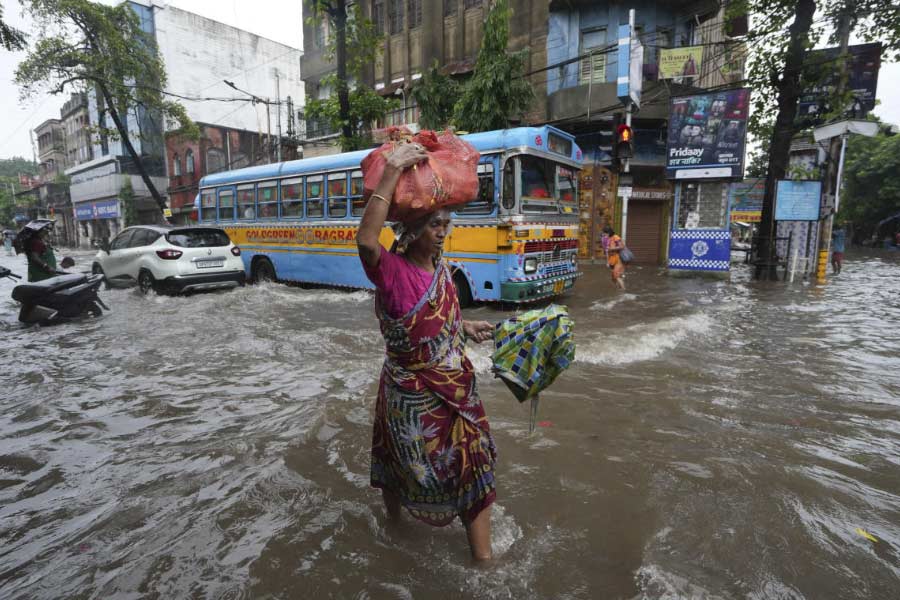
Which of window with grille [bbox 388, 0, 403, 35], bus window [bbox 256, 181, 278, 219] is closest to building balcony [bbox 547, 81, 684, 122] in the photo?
window with grille [bbox 388, 0, 403, 35]

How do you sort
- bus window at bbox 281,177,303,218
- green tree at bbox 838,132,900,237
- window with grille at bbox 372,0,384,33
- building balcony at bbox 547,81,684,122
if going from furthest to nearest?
1. green tree at bbox 838,132,900,237
2. window with grille at bbox 372,0,384,33
3. building balcony at bbox 547,81,684,122
4. bus window at bbox 281,177,303,218

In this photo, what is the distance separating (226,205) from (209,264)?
312 cm

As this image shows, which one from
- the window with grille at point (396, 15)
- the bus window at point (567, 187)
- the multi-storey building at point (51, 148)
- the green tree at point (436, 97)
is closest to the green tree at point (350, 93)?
the green tree at point (436, 97)

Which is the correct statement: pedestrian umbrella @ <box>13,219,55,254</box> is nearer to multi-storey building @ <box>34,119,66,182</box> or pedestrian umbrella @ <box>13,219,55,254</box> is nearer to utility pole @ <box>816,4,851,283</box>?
utility pole @ <box>816,4,851,283</box>

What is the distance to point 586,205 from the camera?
18.2 meters

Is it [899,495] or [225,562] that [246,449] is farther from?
[899,495]

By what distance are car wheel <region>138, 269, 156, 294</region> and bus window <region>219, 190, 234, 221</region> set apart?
114 inches

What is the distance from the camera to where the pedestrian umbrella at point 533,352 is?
2.09 m

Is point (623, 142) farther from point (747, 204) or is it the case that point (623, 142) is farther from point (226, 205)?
point (747, 204)

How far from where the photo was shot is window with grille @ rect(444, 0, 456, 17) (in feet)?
62.5

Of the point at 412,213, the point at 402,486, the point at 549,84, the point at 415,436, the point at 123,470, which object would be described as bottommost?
the point at 123,470

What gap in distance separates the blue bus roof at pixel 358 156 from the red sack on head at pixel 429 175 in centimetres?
581

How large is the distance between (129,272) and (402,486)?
1094 cm

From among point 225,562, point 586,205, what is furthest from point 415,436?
point 586,205
